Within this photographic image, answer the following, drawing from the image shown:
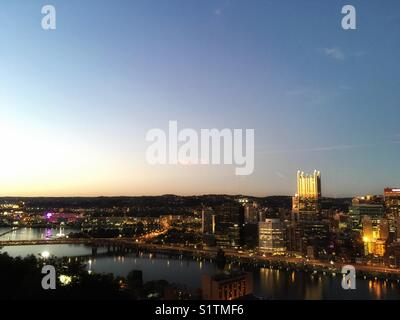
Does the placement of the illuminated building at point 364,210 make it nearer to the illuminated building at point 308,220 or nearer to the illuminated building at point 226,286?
the illuminated building at point 308,220

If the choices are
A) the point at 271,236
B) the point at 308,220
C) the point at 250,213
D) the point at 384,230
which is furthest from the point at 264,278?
the point at 250,213

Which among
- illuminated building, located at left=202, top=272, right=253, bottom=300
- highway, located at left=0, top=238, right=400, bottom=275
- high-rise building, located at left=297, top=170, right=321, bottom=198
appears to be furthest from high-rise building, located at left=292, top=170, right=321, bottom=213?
illuminated building, located at left=202, top=272, right=253, bottom=300

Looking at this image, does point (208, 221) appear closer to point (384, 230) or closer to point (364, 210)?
point (364, 210)

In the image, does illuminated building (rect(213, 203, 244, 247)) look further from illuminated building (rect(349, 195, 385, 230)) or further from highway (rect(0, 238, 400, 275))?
illuminated building (rect(349, 195, 385, 230))

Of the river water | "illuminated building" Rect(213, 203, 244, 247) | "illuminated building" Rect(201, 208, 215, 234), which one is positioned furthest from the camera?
"illuminated building" Rect(201, 208, 215, 234)

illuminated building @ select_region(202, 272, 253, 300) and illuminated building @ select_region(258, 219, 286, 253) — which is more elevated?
illuminated building @ select_region(202, 272, 253, 300)

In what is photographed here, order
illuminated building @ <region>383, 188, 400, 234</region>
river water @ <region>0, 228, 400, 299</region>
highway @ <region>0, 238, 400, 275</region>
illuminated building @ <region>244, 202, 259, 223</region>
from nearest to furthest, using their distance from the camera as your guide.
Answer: river water @ <region>0, 228, 400, 299</region>, highway @ <region>0, 238, 400, 275</region>, illuminated building @ <region>383, 188, 400, 234</region>, illuminated building @ <region>244, 202, 259, 223</region>
